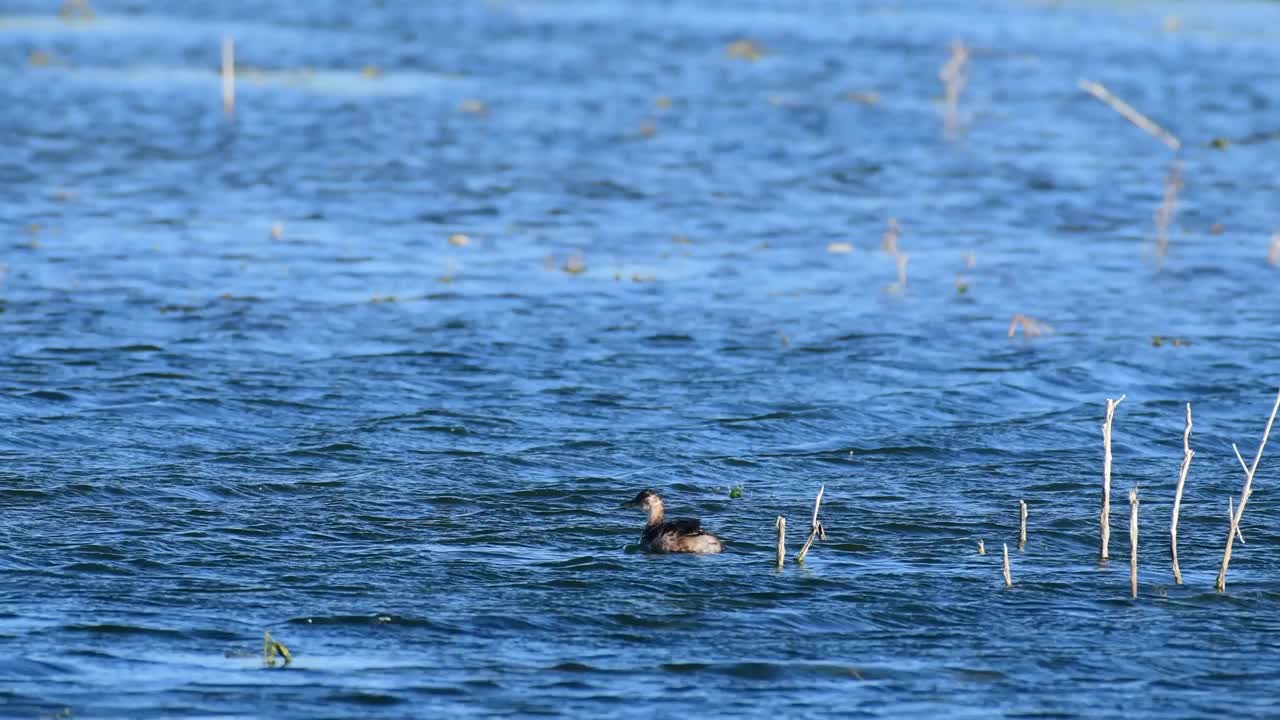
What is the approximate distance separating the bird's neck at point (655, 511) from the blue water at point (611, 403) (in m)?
0.22

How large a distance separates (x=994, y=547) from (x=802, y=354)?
20.0 feet

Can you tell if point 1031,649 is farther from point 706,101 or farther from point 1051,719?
point 706,101

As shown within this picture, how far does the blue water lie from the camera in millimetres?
10117

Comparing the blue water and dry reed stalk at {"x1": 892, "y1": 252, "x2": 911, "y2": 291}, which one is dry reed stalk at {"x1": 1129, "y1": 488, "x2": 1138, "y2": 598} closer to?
the blue water

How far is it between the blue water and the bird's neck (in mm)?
216

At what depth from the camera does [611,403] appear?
16.1 metres

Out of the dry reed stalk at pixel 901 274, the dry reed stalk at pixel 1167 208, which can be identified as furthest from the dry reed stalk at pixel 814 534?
the dry reed stalk at pixel 1167 208

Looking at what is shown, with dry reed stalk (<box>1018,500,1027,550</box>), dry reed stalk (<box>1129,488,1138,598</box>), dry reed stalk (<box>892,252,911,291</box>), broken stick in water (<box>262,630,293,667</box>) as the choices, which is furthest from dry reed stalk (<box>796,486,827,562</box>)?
dry reed stalk (<box>892,252,911,291</box>)

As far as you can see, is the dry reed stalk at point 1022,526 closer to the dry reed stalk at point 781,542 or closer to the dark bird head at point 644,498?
the dry reed stalk at point 781,542

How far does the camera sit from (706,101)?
3888 centimetres

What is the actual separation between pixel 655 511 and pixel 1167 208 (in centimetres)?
1731

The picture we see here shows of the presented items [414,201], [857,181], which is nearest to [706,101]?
[857,181]

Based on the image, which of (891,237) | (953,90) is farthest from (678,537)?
(953,90)

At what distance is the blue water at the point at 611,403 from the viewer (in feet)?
33.2
